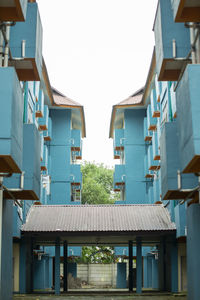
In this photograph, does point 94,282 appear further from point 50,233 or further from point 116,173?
point 50,233

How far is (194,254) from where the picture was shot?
1462 centimetres

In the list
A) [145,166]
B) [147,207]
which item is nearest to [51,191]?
[145,166]

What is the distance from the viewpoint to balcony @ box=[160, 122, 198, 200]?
14.7m

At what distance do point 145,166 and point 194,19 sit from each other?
2496 cm

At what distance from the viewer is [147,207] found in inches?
1047

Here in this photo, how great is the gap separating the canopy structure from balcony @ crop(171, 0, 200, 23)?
13.1 metres

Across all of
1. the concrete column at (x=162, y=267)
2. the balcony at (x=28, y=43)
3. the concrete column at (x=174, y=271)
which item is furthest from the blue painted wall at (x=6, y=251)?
the concrete column at (x=162, y=267)

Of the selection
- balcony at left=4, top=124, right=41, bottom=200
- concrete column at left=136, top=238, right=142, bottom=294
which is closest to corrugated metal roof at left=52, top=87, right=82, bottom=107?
concrete column at left=136, top=238, right=142, bottom=294

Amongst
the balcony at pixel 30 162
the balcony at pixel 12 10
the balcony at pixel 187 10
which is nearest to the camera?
the balcony at pixel 187 10

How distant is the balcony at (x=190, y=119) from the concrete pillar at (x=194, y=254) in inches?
117

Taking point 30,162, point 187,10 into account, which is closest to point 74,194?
point 30,162

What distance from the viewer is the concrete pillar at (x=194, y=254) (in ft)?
47.5

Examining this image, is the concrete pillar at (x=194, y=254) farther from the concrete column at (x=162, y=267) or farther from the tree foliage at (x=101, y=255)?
the tree foliage at (x=101, y=255)

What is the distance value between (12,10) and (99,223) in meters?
14.0
